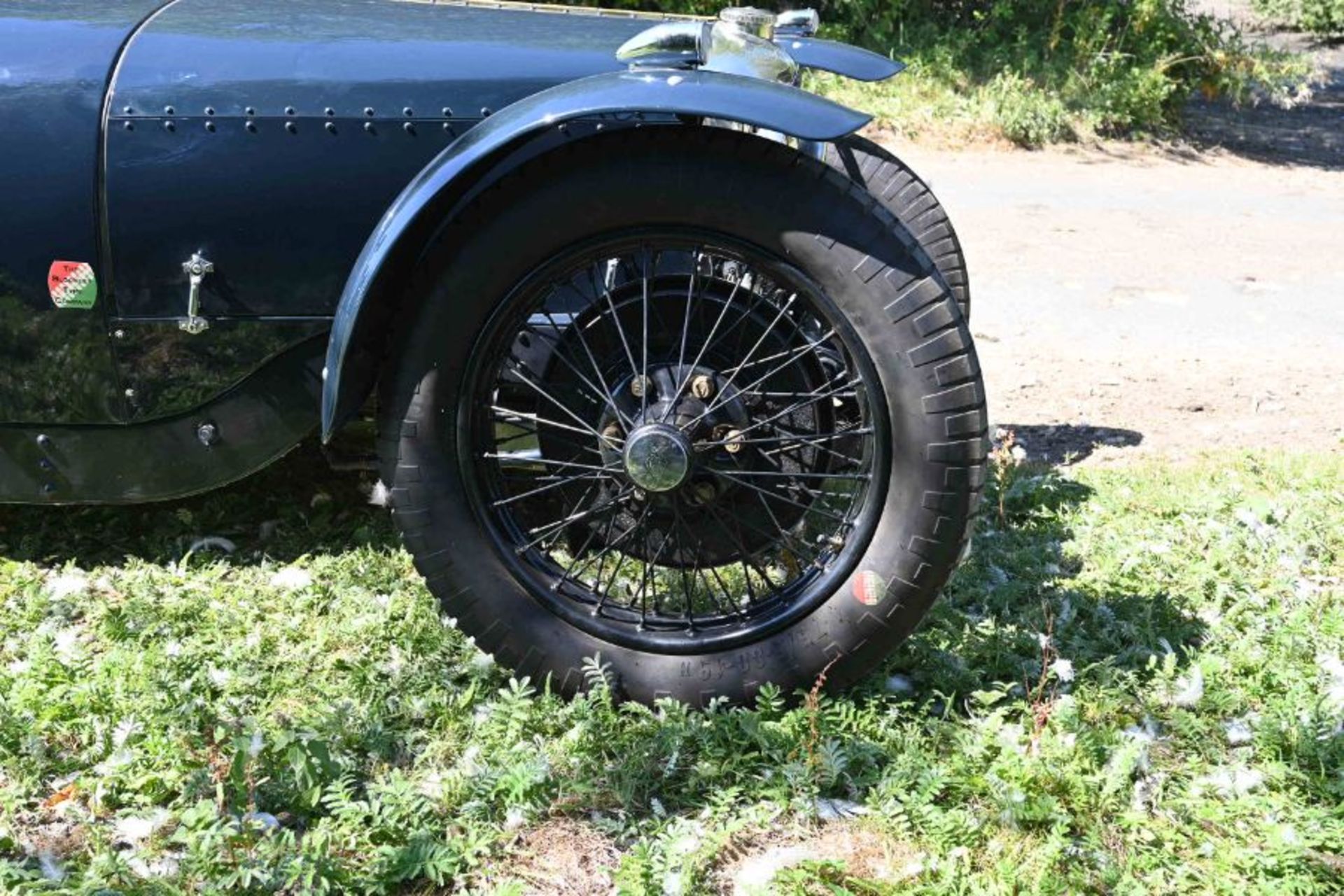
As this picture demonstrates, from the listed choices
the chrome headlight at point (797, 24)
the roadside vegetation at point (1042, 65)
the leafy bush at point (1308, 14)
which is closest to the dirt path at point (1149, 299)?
the roadside vegetation at point (1042, 65)

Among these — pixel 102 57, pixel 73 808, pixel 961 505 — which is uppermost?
pixel 102 57

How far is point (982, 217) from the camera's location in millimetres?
8312

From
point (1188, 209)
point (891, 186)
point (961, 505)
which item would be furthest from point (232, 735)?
point (1188, 209)

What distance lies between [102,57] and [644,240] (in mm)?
1415

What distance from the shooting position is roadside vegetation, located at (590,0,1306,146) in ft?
34.9

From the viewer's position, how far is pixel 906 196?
13.2 feet

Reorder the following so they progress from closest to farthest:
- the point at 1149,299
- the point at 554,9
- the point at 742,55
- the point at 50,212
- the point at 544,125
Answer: the point at 544,125, the point at 50,212, the point at 742,55, the point at 554,9, the point at 1149,299

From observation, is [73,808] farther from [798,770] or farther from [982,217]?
[982,217]

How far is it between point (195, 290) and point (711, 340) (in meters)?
1.21

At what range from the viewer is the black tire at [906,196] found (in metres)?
4.02

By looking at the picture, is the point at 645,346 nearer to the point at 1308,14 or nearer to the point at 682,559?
the point at 682,559

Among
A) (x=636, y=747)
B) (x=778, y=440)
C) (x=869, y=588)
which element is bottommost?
(x=636, y=747)

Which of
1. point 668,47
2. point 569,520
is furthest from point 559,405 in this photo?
point 668,47

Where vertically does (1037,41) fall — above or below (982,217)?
above
